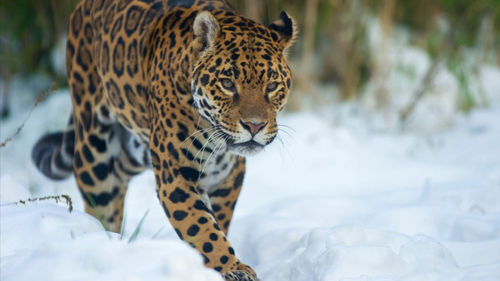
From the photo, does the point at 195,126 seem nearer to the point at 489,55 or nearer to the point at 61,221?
the point at 61,221

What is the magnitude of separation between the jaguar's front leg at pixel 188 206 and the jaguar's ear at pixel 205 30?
0.54 metres

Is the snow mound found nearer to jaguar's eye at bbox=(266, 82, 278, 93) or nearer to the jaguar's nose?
the jaguar's nose

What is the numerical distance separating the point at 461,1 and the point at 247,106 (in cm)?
638

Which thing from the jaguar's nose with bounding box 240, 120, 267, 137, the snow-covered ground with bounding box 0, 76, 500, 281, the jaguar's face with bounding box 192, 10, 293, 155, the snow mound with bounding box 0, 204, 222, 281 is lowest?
the snow-covered ground with bounding box 0, 76, 500, 281

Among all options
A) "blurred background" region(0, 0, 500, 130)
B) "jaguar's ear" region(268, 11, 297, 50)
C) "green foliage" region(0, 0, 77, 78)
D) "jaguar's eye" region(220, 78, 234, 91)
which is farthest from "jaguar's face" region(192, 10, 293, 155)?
"green foliage" region(0, 0, 77, 78)

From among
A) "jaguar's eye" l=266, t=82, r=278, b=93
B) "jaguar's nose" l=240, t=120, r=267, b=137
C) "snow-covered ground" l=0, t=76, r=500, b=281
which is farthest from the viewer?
"jaguar's eye" l=266, t=82, r=278, b=93

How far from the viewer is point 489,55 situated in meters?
9.88

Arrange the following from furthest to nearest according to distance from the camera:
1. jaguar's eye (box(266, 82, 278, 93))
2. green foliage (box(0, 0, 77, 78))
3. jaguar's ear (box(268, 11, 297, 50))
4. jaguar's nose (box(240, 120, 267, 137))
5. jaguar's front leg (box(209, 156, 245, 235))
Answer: green foliage (box(0, 0, 77, 78))
jaguar's front leg (box(209, 156, 245, 235))
jaguar's ear (box(268, 11, 297, 50))
jaguar's eye (box(266, 82, 278, 93))
jaguar's nose (box(240, 120, 267, 137))

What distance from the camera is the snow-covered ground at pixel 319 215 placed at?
2.43 metres

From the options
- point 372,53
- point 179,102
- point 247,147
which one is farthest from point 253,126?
point 372,53

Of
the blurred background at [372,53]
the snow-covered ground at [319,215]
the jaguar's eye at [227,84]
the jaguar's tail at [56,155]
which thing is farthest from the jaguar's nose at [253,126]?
the blurred background at [372,53]

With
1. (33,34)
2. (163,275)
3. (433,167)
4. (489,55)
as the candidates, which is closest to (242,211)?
(433,167)

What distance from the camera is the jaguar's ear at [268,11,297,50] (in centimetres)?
365

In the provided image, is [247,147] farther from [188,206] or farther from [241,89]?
[188,206]
